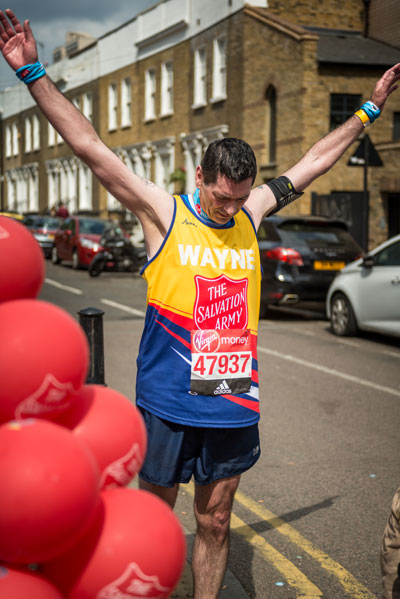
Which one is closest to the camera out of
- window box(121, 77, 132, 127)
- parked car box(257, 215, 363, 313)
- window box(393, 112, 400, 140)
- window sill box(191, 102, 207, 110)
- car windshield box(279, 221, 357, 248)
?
parked car box(257, 215, 363, 313)

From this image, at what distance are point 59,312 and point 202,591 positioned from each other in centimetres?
181

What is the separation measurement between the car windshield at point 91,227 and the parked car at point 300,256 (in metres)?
12.0

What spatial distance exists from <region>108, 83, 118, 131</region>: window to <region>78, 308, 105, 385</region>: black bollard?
39107mm

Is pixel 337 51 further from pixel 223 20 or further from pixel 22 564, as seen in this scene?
pixel 22 564

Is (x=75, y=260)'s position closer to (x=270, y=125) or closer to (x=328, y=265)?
(x=270, y=125)

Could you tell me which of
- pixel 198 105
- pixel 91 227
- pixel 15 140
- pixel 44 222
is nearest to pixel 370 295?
pixel 91 227

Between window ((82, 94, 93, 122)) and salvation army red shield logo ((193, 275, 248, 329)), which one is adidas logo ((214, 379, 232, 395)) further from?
window ((82, 94, 93, 122))

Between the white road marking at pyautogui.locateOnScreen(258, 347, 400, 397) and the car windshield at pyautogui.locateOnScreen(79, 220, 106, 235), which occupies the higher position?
the car windshield at pyautogui.locateOnScreen(79, 220, 106, 235)

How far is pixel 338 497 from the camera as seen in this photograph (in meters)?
5.27

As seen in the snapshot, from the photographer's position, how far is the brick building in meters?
25.5

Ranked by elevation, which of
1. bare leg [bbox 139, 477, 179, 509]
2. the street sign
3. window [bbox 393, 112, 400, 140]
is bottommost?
bare leg [bbox 139, 477, 179, 509]

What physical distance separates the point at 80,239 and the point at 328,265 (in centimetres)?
1259

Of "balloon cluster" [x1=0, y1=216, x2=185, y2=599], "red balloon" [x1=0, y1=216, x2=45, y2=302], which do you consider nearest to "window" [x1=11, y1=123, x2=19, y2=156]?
"red balloon" [x1=0, y1=216, x2=45, y2=302]

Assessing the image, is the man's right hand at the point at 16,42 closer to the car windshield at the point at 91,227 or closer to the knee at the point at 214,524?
the knee at the point at 214,524
